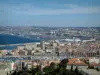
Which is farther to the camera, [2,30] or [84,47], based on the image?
[2,30]

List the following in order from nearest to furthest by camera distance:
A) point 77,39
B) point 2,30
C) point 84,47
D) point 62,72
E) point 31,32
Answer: point 62,72 → point 84,47 → point 2,30 → point 77,39 → point 31,32

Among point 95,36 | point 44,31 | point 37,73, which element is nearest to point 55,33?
point 44,31

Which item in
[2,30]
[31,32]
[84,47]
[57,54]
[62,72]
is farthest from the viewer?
[31,32]

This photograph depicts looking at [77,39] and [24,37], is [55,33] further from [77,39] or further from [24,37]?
[24,37]

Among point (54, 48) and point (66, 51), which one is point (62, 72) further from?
point (54, 48)

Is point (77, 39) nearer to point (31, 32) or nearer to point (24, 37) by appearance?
point (31, 32)

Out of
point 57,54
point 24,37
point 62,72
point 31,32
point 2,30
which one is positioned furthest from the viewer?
point 24,37

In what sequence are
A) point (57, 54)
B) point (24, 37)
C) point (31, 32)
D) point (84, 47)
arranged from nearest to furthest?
1. point (57, 54)
2. point (84, 47)
3. point (31, 32)
4. point (24, 37)

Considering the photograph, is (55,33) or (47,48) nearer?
(47,48)

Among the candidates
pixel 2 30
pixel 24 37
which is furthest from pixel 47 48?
pixel 24 37
